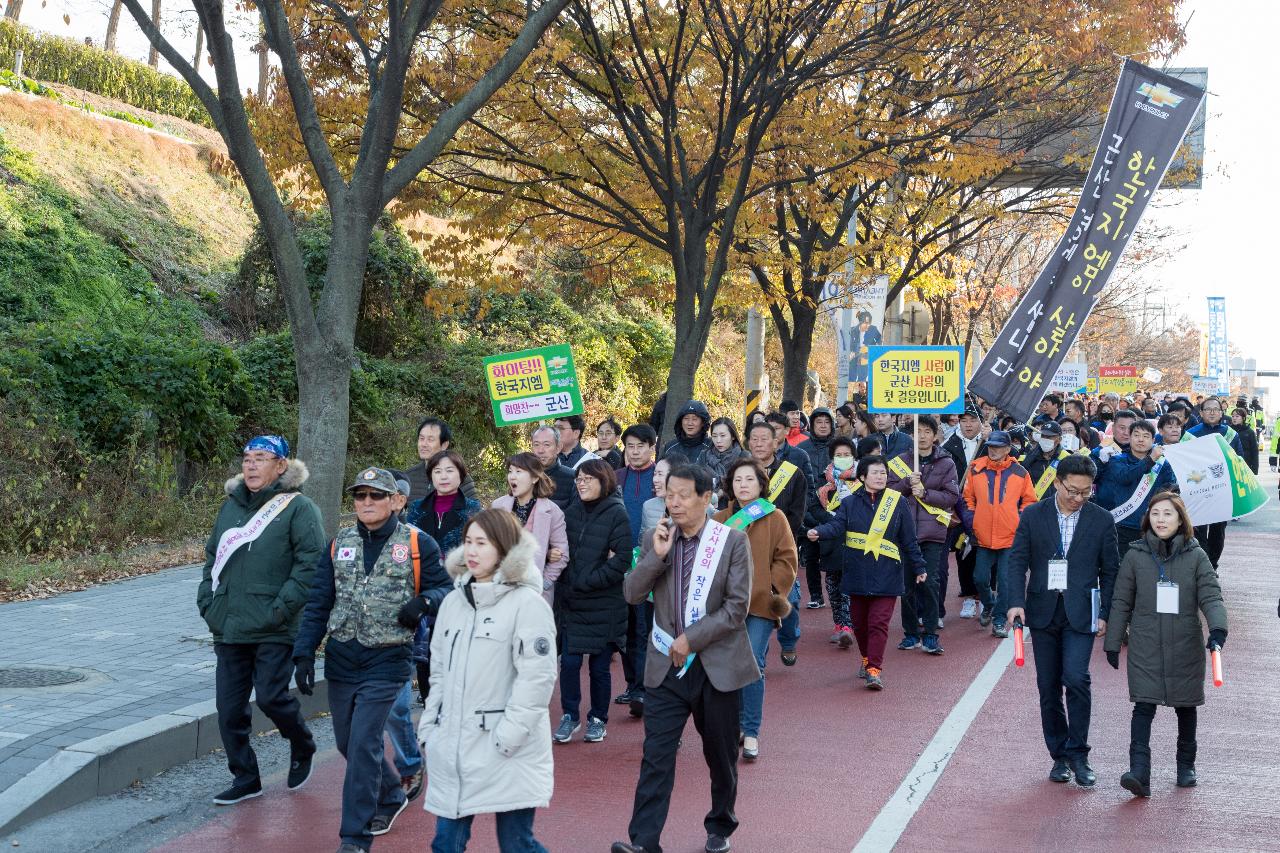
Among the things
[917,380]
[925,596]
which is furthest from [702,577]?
[917,380]

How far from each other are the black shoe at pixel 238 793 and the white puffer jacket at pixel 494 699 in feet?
6.72

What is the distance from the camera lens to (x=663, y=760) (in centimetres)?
570

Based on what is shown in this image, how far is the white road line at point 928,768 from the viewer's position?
6.16 meters

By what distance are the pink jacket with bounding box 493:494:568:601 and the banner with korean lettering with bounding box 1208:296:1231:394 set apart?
70.7 metres

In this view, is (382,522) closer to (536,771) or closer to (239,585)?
(239,585)

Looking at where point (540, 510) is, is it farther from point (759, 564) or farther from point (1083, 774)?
point (1083, 774)

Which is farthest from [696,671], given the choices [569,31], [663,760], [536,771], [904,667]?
[569,31]

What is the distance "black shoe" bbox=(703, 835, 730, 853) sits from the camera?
5875 mm

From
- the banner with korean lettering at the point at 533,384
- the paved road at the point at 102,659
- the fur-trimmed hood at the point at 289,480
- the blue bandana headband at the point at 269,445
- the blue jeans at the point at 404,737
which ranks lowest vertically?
the paved road at the point at 102,659

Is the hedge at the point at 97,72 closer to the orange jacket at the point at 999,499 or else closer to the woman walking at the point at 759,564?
the orange jacket at the point at 999,499

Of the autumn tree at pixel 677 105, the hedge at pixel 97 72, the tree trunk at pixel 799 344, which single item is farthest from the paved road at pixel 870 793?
the hedge at pixel 97 72

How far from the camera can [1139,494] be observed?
12312mm

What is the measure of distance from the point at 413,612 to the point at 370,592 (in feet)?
0.85

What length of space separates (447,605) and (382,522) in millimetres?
1059
